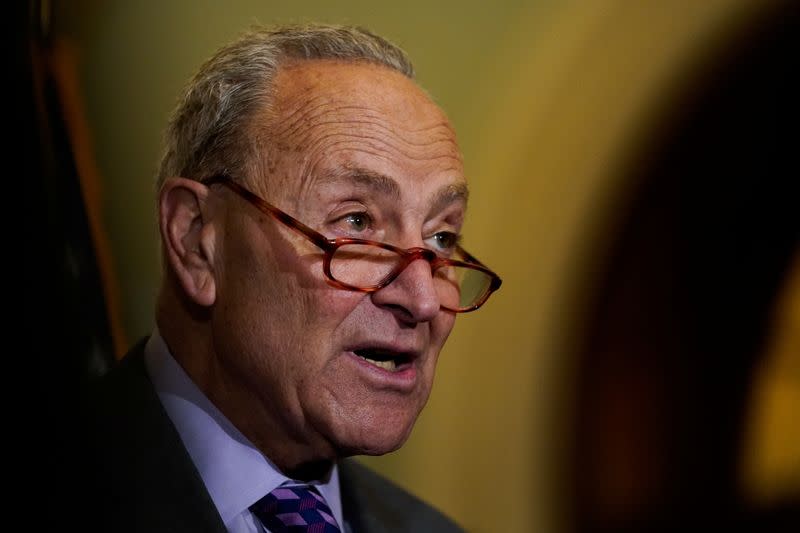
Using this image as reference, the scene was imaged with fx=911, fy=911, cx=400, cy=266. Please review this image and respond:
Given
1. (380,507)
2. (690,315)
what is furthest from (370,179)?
(690,315)

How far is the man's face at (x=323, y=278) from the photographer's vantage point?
1.03 metres

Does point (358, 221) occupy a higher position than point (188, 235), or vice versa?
point (358, 221)

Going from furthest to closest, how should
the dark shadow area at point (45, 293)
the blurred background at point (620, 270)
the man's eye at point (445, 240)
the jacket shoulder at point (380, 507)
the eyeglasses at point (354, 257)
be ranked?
the blurred background at point (620, 270)
the jacket shoulder at point (380, 507)
the man's eye at point (445, 240)
the eyeglasses at point (354, 257)
the dark shadow area at point (45, 293)

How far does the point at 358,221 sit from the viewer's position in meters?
1.06

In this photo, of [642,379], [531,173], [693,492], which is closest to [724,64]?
[531,173]

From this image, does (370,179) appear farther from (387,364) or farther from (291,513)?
(291,513)

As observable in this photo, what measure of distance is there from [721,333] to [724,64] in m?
0.44

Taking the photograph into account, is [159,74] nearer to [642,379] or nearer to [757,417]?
[642,379]

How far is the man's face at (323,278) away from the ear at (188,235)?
20mm

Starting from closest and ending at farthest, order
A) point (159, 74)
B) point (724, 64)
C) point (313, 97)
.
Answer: point (313, 97) < point (159, 74) < point (724, 64)

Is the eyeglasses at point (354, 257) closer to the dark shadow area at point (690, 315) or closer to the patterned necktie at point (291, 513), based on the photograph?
the patterned necktie at point (291, 513)

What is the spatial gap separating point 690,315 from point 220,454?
0.85 metres

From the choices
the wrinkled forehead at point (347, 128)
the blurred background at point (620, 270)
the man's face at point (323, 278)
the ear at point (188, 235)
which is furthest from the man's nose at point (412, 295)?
the blurred background at point (620, 270)

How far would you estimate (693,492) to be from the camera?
1.53 metres
